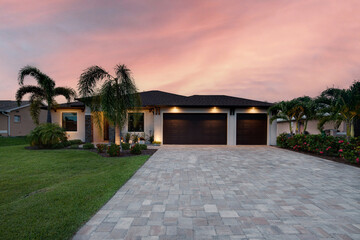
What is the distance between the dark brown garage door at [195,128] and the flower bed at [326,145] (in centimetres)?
425

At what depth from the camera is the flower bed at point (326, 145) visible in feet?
20.5

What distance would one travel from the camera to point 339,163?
20.8 ft

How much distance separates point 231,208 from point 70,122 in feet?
48.7

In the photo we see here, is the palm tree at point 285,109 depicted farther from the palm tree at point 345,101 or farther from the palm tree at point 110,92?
the palm tree at point 110,92

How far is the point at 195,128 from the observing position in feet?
39.4

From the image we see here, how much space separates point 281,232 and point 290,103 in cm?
983

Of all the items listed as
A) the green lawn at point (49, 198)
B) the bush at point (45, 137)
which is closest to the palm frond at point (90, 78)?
the green lawn at point (49, 198)

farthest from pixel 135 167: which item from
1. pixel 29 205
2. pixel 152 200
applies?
pixel 29 205

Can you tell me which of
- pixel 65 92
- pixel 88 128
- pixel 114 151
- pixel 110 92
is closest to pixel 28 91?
pixel 65 92

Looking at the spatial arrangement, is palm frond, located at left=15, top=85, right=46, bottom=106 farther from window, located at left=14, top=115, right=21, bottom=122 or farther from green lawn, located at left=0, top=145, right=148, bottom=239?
green lawn, located at left=0, top=145, right=148, bottom=239

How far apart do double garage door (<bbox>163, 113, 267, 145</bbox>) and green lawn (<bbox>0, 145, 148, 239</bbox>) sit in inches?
267

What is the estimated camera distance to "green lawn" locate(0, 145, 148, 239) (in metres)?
2.08

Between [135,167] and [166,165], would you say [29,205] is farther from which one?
[166,165]

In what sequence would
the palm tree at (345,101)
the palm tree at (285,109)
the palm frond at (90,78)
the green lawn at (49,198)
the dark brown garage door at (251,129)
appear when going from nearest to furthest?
the green lawn at (49,198)
the palm tree at (345,101)
the palm frond at (90,78)
the palm tree at (285,109)
the dark brown garage door at (251,129)
